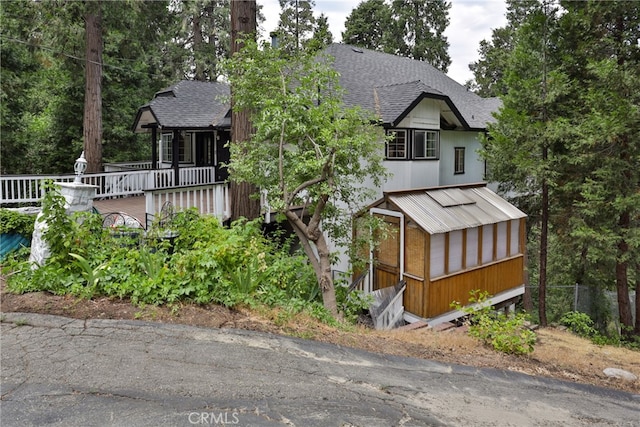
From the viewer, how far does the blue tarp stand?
22.2 ft

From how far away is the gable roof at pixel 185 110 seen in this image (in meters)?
15.3

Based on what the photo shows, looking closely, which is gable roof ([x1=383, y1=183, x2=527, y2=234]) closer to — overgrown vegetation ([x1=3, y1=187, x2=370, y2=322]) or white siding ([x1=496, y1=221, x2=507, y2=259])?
white siding ([x1=496, y1=221, x2=507, y2=259])

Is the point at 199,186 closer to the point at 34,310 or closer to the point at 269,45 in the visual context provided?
the point at 269,45

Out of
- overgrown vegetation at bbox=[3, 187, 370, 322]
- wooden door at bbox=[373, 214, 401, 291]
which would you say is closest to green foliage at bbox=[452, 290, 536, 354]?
overgrown vegetation at bbox=[3, 187, 370, 322]

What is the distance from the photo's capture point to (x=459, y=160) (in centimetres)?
1666

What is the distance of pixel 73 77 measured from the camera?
18422 millimetres

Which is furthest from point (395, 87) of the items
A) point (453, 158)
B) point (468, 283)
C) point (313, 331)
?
point (313, 331)

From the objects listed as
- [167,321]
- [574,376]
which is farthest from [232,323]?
[574,376]

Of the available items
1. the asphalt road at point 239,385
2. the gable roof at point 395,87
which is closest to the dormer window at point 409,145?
the gable roof at point 395,87

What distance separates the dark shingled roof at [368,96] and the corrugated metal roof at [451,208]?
8.26ft

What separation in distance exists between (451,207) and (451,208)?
64 mm

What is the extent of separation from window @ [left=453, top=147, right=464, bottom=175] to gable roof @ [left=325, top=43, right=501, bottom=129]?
3.27ft

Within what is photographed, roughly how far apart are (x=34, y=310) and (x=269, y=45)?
203 inches

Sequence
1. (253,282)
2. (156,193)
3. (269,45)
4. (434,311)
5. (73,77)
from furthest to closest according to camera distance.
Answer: (73,77) < (434,311) < (156,193) < (269,45) < (253,282)
